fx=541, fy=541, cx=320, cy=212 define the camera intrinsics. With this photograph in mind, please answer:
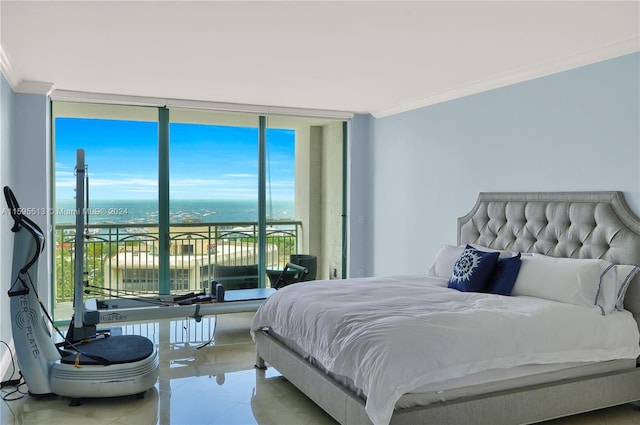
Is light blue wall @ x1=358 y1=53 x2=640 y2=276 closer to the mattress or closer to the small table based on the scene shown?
the mattress

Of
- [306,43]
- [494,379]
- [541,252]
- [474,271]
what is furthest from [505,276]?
[306,43]

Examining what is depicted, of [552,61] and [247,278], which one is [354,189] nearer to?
[247,278]

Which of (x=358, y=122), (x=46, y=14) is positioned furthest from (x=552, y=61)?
(x=46, y=14)

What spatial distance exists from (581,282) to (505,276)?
585 millimetres

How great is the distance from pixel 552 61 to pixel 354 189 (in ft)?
11.0

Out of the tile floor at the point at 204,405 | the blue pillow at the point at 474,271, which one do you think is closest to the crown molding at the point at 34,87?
the tile floor at the point at 204,405

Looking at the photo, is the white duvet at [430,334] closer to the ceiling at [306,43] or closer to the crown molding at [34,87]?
the ceiling at [306,43]

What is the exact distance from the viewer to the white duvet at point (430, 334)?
2785 millimetres

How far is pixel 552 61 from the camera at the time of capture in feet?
14.2

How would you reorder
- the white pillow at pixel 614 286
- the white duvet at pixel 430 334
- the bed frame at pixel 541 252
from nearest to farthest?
the white duvet at pixel 430 334 → the bed frame at pixel 541 252 → the white pillow at pixel 614 286

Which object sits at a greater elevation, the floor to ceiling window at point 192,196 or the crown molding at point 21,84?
the crown molding at point 21,84

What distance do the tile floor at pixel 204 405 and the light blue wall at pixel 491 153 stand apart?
184 centimetres

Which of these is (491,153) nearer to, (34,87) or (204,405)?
(204,405)

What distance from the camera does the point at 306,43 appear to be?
380 cm
